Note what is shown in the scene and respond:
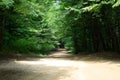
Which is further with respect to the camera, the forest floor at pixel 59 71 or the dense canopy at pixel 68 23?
the dense canopy at pixel 68 23

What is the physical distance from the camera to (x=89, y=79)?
10.1 m

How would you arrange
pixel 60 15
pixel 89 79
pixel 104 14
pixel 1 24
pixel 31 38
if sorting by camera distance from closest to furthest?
pixel 89 79 < pixel 1 24 < pixel 104 14 < pixel 60 15 < pixel 31 38

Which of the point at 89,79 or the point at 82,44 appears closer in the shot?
the point at 89,79

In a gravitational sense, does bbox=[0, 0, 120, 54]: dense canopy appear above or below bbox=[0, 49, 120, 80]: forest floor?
above

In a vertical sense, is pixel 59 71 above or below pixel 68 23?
below

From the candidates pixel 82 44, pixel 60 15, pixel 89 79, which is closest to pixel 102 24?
pixel 60 15

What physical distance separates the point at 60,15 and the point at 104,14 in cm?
501

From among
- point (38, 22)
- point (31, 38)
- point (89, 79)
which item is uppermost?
point (38, 22)

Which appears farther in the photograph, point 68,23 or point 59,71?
point 68,23

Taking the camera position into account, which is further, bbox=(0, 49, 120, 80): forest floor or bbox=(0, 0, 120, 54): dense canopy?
bbox=(0, 0, 120, 54): dense canopy

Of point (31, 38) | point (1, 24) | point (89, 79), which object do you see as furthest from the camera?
point (31, 38)

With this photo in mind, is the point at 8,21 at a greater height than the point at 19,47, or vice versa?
the point at 8,21

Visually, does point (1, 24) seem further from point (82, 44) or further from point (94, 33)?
point (82, 44)

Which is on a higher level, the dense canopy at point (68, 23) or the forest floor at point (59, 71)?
the dense canopy at point (68, 23)
